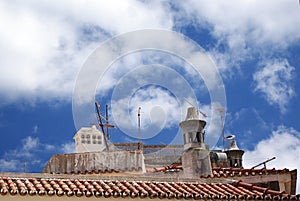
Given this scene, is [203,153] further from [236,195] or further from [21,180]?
[21,180]

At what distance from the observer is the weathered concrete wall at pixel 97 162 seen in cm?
1747

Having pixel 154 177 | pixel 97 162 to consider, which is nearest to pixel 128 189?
pixel 154 177

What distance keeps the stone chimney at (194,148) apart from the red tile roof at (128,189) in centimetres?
200

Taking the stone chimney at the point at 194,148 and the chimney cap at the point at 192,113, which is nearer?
the stone chimney at the point at 194,148

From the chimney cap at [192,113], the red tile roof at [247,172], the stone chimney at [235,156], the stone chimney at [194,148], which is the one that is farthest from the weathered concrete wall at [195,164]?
the stone chimney at [235,156]

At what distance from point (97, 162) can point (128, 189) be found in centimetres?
612

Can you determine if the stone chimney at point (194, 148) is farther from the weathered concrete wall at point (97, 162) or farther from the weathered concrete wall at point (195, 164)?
the weathered concrete wall at point (97, 162)

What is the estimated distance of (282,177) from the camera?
16.4 meters

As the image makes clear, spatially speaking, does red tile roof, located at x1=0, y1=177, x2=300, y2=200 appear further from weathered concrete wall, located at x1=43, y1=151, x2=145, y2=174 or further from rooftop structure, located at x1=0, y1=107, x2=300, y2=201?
weathered concrete wall, located at x1=43, y1=151, x2=145, y2=174

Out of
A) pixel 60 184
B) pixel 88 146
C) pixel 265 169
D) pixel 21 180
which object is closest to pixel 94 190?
pixel 60 184

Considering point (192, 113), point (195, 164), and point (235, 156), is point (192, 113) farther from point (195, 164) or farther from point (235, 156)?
point (235, 156)

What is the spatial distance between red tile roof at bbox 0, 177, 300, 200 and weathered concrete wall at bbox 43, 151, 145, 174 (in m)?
4.06

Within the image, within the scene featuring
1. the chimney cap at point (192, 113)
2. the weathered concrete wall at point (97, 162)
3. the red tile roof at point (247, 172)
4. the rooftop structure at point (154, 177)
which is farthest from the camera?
the chimney cap at point (192, 113)

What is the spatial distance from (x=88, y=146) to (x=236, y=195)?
12.4 m
